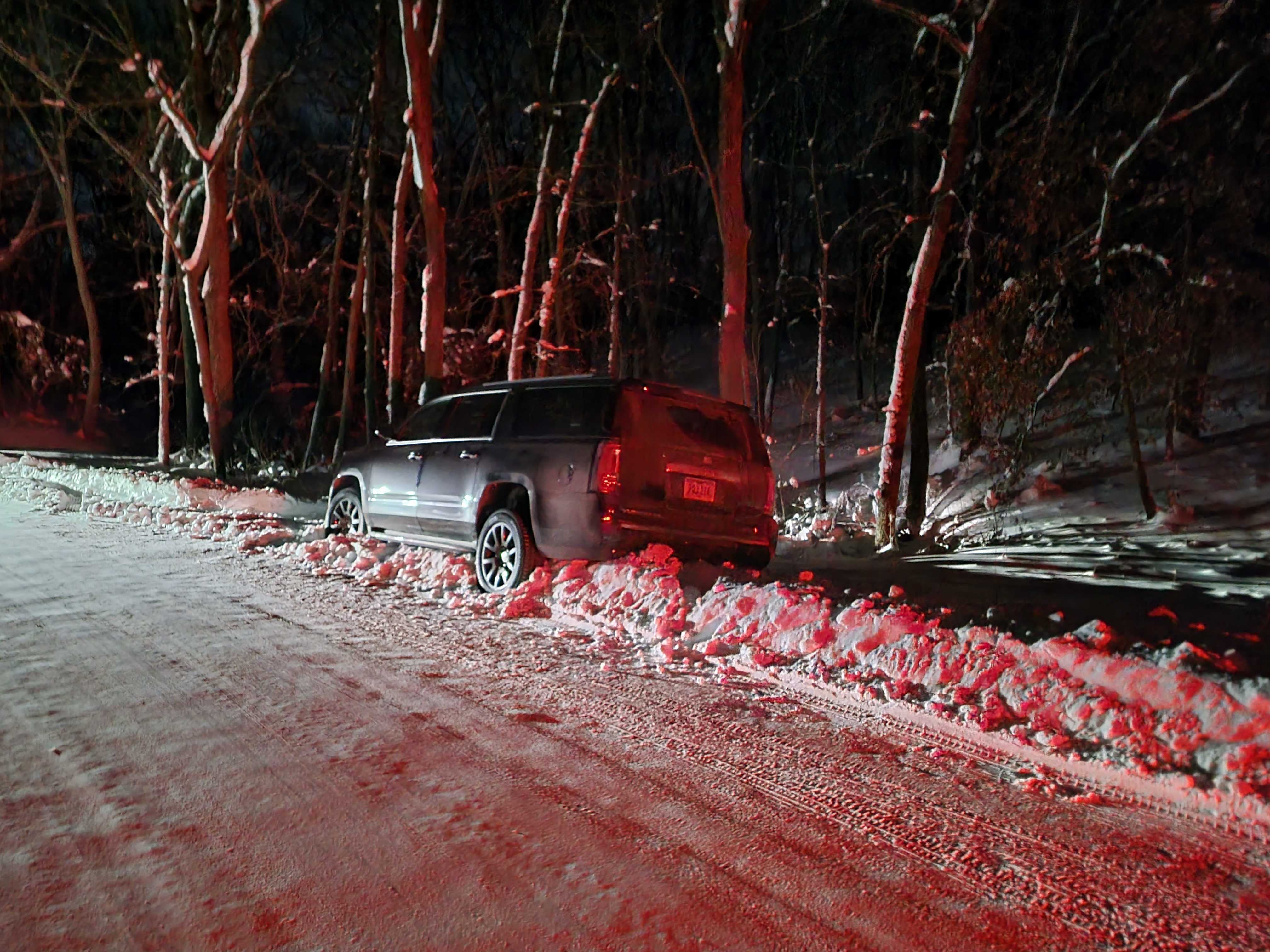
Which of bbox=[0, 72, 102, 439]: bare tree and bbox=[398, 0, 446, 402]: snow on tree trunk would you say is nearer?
bbox=[398, 0, 446, 402]: snow on tree trunk

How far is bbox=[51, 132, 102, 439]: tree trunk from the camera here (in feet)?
100

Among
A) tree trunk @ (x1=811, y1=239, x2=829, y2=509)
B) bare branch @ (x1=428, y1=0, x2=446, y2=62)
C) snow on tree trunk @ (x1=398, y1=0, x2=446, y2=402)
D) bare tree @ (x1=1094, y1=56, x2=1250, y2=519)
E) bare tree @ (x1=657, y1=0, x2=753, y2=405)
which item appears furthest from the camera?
tree trunk @ (x1=811, y1=239, x2=829, y2=509)

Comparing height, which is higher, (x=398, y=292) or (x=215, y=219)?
(x=215, y=219)

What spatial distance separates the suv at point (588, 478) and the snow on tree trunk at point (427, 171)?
808 centimetres

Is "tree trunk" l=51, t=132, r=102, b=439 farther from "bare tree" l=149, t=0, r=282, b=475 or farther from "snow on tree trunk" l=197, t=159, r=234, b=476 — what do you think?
"snow on tree trunk" l=197, t=159, r=234, b=476

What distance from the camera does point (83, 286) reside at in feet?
110

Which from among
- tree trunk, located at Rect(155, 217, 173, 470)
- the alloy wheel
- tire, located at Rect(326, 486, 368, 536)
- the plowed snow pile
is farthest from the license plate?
tree trunk, located at Rect(155, 217, 173, 470)

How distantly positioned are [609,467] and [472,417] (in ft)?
7.58

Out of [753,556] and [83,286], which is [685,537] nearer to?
[753,556]

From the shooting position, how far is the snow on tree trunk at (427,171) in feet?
53.2

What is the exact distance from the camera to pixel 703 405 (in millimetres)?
7941

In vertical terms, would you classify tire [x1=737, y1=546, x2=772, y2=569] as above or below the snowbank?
below

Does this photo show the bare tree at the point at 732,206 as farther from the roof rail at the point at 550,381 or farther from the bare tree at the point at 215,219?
the bare tree at the point at 215,219

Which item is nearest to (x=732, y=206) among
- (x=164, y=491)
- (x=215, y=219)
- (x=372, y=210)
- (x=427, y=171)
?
(x=427, y=171)
